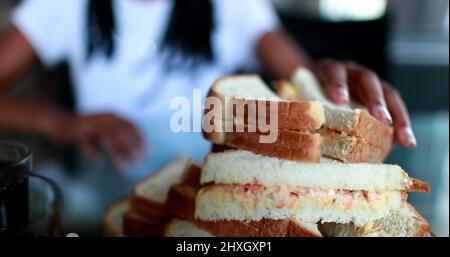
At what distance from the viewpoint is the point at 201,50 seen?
1339 millimetres

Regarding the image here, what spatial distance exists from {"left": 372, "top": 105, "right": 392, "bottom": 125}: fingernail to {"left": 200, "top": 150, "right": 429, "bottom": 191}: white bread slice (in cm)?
6

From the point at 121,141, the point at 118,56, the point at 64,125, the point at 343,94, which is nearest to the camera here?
the point at 343,94

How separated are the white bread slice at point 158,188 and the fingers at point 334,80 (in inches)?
7.1

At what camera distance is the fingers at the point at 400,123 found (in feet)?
1.82

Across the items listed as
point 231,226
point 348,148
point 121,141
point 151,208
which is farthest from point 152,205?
point 121,141

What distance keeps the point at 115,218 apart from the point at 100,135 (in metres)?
0.43

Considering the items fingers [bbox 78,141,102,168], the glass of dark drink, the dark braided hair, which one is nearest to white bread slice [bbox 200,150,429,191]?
the glass of dark drink

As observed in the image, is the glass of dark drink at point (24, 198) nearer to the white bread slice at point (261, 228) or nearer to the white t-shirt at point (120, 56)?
the white bread slice at point (261, 228)

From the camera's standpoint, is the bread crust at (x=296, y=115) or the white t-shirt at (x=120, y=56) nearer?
the bread crust at (x=296, y=115)

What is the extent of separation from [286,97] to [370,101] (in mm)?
90

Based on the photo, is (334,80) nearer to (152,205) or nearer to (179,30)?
(152,205)

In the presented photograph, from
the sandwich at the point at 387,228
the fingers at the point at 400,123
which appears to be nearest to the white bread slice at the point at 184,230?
the sandwich at the point at 387,228

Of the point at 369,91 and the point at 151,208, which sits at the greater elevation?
the point at 369,91

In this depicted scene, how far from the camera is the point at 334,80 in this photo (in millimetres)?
628
